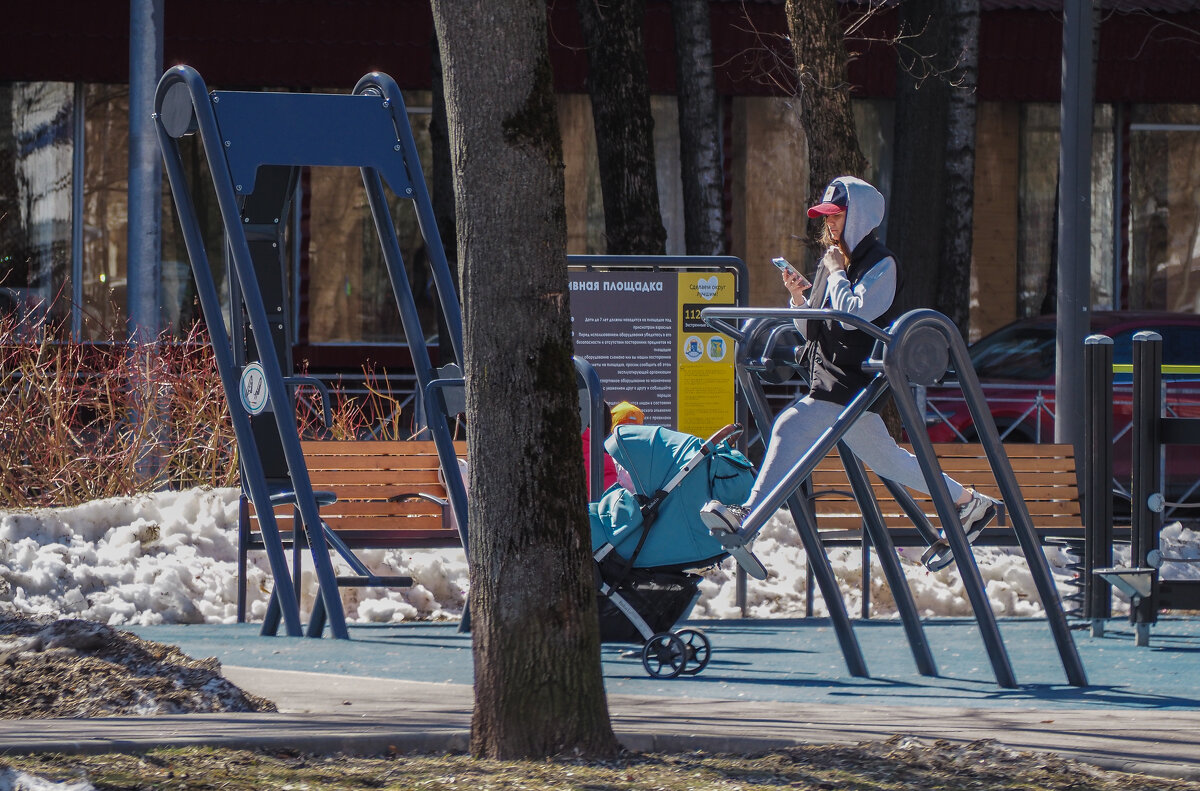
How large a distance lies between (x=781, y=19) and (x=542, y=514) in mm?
16743

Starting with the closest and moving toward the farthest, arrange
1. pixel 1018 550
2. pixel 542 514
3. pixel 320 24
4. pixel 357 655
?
pixel 542 514 < pixel 357 655 < pixel 1018 550 < pixel 320 24

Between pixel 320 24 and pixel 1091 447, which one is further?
pixel 320 24

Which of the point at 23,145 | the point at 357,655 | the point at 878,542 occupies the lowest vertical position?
the point at 357,655

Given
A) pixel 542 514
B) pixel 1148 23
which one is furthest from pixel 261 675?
pixel 1148 23

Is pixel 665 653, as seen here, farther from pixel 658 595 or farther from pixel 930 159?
pixel 930 159

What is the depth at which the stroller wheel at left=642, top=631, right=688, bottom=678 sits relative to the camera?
709 cm

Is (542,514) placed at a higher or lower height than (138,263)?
lower

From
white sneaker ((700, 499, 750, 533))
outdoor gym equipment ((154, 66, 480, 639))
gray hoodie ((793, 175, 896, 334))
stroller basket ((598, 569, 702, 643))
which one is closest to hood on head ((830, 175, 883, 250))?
gray hoodie ((793, 175, 896, 334))

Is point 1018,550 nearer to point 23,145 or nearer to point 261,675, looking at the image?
point 261,675

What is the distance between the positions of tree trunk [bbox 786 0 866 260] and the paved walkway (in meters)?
3.99

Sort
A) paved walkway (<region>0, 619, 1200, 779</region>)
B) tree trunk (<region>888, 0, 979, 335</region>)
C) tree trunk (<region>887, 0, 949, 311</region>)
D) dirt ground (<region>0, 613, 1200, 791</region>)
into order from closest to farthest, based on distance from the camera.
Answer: dirt ground (<region>0, 613, 1200, 791</region>), paved walkway (<region>0, 619, 1200, 779</region>), tree trunk (<region>888, 0, 979, 335</region>), tree trunk (<region>887, 0, 949, 311</region>)

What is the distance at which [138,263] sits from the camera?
11.5 metres

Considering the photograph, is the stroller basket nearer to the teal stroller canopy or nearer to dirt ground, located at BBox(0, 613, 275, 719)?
the teal stroller canopy

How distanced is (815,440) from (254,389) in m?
2.75
